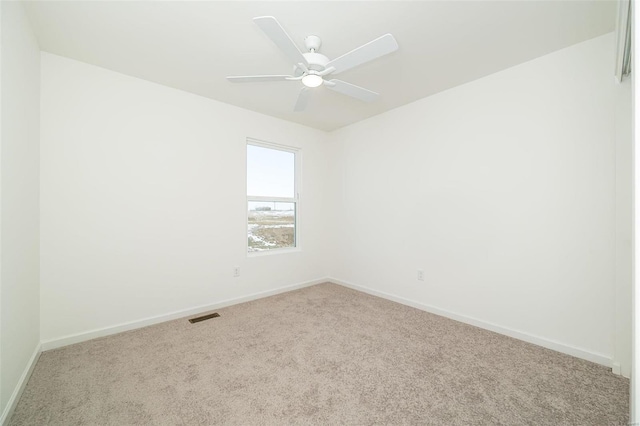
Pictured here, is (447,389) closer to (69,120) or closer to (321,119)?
(321,119)

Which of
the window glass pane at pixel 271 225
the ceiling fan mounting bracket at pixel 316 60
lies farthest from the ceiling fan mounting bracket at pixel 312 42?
the window glass pane at pixel 271 225

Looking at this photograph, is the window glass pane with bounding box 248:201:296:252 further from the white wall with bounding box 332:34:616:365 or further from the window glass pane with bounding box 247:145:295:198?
the white wall with bounding box 332:34:616:365

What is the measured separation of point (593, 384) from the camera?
5.79ft

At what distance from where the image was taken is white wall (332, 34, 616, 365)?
2.03m

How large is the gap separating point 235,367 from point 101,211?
75.9 inches

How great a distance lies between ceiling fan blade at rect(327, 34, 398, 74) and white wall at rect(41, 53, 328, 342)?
6.32ft

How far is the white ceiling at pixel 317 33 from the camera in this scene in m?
1.75

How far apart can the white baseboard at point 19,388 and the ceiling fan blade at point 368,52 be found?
9.48ft

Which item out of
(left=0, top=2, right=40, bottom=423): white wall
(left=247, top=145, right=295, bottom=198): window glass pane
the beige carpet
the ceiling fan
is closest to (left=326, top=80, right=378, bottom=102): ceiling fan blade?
the ceiling fan

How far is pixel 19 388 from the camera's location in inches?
65.5

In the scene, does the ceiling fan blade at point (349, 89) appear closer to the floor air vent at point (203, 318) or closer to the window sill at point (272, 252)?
the window sill at point (272, 252)

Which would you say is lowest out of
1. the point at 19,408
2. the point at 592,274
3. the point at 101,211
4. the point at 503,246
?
the point at 19,408

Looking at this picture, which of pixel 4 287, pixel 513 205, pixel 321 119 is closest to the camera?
pixel 4 287

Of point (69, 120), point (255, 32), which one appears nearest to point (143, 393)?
point (69, 120)
